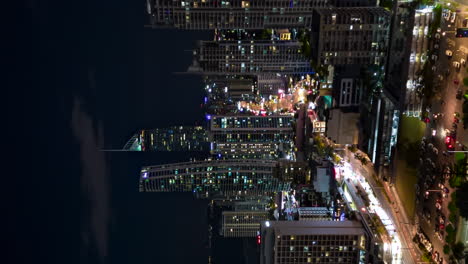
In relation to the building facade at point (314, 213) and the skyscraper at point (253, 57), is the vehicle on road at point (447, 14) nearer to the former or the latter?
the building facade at point (314, 213)

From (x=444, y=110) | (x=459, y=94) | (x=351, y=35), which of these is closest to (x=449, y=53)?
(x=459, y=94)

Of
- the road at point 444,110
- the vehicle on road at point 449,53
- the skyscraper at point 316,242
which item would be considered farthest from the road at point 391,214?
the vehicle on road at point 449,53

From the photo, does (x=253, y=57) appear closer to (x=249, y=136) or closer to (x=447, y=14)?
(x=249, y=136)

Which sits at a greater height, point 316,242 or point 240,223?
point 316,242

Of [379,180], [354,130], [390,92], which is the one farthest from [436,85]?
[354,130]

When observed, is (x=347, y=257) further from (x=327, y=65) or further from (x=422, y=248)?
(x=327, y=65)

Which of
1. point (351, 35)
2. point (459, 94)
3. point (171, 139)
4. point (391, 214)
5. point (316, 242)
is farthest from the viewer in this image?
point (171, 139)

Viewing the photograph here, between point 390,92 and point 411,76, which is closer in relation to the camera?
point 411,76
